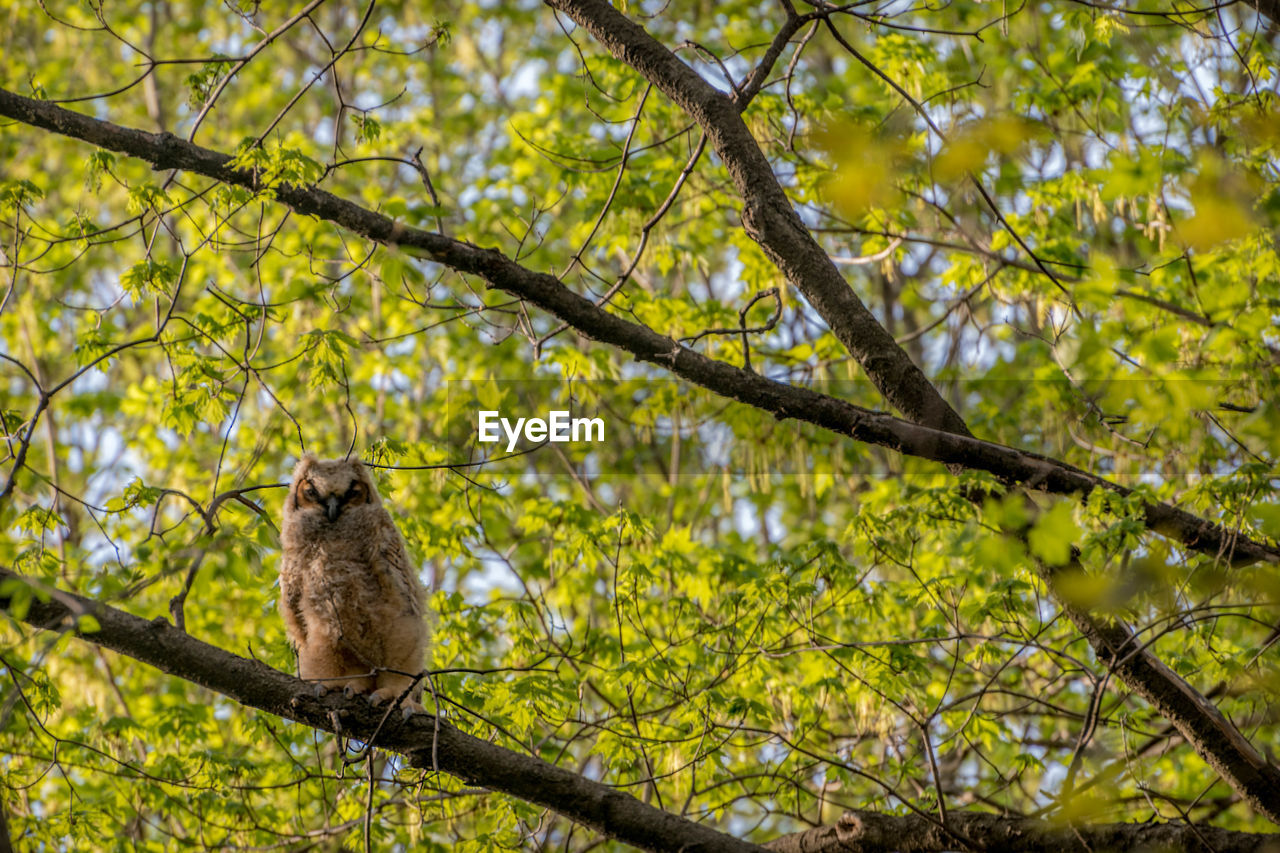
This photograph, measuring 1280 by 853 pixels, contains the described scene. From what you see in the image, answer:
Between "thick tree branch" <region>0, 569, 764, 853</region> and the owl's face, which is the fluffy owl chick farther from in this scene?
"thick tree branch" <region>0, 569, 764, 853</region>

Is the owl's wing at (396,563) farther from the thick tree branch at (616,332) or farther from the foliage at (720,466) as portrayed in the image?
the thick tree branch at (616,332)

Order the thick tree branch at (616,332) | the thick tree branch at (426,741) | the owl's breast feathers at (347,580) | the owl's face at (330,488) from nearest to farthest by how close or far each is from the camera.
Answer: the thick tree branch at (426,741) → the thick tree branch at (616,332) → the owl's breast feathers at (347,580) → the owl's face at (330,488)

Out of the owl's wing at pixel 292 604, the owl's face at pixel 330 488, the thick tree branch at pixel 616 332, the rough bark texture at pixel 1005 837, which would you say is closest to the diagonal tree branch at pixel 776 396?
the thick tree branch at pixel 616 332

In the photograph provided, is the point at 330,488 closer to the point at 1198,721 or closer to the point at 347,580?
the point at 347,580

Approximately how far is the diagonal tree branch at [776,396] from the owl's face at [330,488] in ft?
3.72

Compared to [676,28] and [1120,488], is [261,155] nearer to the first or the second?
[1120,488]

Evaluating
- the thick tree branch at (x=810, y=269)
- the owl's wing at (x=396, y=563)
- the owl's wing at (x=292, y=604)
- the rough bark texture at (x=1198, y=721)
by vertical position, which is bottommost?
the rough bark texture at (x=1198, y=721)

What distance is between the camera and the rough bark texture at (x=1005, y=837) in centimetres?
319

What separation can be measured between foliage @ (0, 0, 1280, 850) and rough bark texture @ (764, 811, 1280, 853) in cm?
21

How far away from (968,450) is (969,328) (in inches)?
287

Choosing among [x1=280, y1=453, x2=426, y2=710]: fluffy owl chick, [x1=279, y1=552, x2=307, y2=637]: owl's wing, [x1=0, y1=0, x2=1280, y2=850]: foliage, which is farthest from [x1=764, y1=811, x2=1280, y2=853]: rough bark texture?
[x1=279, y1=552, x2=307, y2=637]: owl's wing

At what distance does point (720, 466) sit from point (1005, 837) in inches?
210

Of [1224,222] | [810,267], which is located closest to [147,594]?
[810,267]

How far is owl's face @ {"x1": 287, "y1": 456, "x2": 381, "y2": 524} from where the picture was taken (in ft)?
13.4
